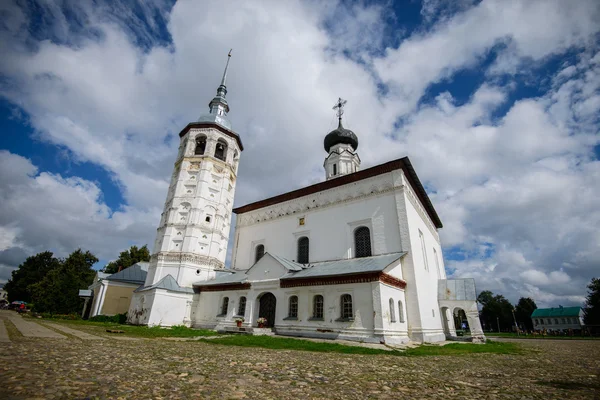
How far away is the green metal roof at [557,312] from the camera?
65.6 metres

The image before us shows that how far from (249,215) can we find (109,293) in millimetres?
14629

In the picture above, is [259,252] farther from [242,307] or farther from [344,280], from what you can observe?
[344,280]

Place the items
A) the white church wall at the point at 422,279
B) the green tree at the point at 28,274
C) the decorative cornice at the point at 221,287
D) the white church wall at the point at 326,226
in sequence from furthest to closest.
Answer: the green tree at the point at 28,274, the decorative cornice at the point at 221,287, the white church wall at the point at 326,226, the white church wall at the point at 422,279

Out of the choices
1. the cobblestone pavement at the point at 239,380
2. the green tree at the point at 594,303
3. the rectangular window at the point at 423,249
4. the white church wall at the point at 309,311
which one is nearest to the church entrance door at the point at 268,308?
the white church wall at the point at 309,311

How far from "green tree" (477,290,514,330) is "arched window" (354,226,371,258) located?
62.3 m

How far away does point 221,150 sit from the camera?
26953 mm

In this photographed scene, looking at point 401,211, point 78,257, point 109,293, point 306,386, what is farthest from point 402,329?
point 78,257

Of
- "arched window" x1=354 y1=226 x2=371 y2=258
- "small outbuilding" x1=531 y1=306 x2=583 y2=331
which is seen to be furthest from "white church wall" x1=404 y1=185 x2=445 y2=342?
"small outbuilding" x1=531 y1=306 x2=583 y2=331

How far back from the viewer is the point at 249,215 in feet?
82.5

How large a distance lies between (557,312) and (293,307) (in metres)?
82.6

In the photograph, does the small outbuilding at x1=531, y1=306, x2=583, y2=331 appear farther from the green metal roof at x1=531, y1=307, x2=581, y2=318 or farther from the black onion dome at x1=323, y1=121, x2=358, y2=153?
the black onion dome at x1=323, y1=121, x2=358, y2=153

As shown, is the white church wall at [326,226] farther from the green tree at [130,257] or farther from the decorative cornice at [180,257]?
the green tree at [130,257]

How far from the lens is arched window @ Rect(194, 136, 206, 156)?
25.9 m

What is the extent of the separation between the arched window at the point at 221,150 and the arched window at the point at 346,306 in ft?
56.7
